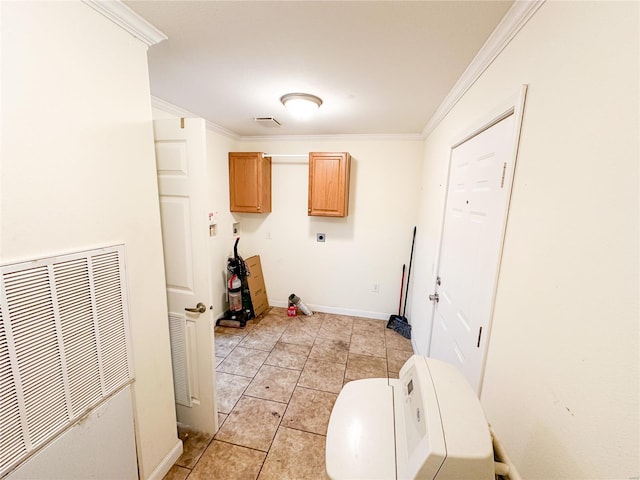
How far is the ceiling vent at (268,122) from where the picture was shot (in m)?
2.65

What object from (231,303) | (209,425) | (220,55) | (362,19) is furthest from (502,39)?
(231,303)

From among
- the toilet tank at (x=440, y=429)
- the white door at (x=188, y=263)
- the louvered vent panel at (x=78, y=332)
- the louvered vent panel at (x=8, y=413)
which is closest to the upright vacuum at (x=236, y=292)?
the white door at (x=188, y=263)

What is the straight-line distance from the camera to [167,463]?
1564mm

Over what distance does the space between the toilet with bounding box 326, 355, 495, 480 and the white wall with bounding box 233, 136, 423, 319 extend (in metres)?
2.58

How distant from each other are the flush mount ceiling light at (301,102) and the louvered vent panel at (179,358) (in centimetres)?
185

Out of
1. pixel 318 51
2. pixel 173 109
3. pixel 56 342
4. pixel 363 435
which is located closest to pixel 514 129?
pixel 318 51

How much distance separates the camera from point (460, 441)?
2.18 ft

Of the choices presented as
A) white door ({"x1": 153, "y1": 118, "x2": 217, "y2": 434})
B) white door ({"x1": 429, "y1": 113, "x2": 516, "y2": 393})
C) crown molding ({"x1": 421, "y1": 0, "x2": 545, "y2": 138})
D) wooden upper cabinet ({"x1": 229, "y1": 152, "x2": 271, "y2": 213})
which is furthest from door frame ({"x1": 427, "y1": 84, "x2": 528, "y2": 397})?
wooden upper cabinet ({"x1": 229, "y1": 152, "x2": 271, "y2": 213})

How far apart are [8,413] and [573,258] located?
185 cm

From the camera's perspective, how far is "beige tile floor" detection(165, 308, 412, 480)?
5.34 feet

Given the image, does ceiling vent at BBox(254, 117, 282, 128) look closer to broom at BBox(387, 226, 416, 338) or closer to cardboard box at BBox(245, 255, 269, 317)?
cardboard box at BBox(245, 255, 269, 317)

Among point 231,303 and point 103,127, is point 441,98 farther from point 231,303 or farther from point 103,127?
point 231,303

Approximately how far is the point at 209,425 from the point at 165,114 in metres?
2.64

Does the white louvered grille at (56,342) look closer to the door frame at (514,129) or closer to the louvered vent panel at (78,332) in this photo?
the louvered vent panel at (78,332)
